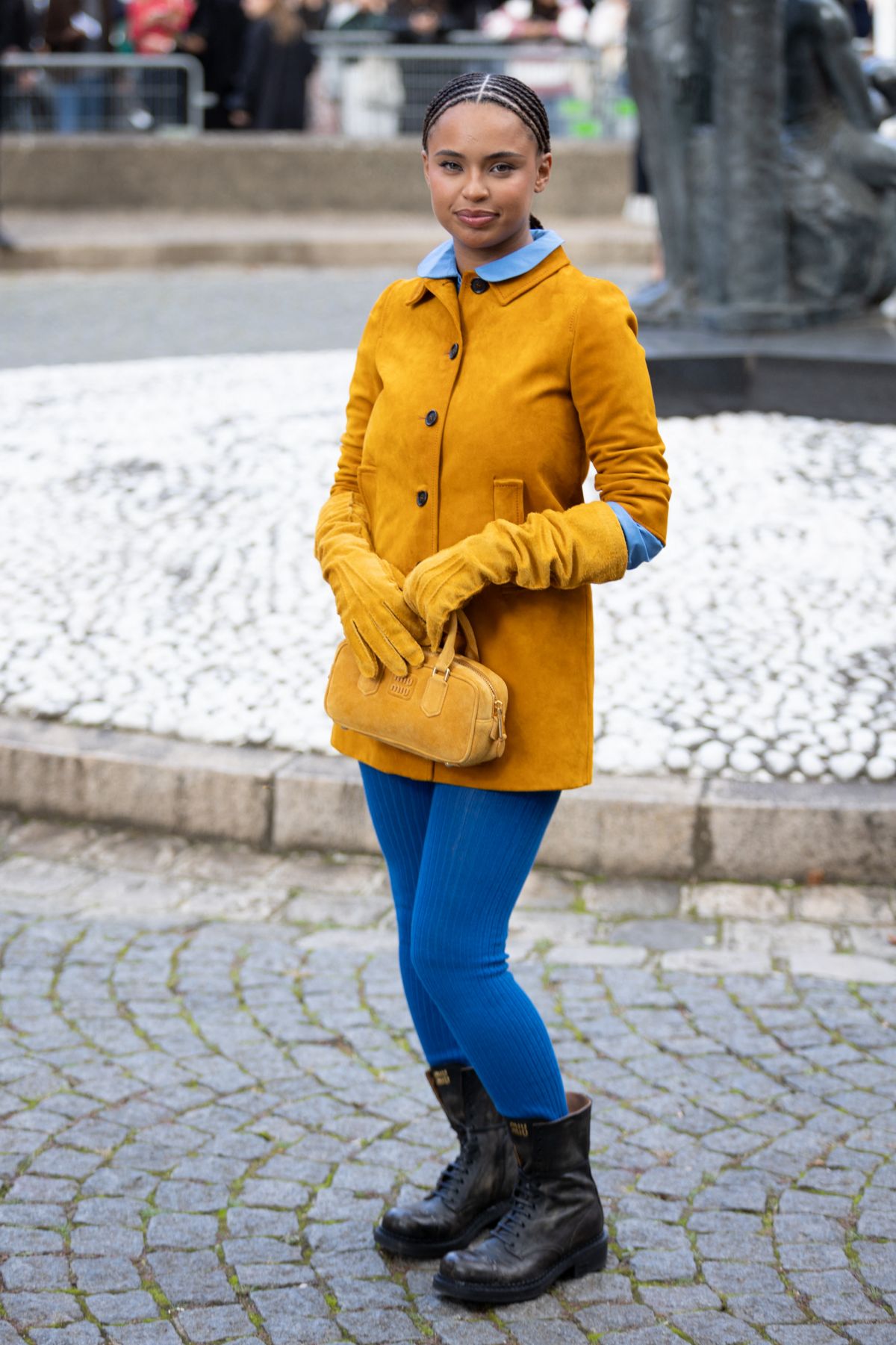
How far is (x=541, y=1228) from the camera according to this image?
293cm

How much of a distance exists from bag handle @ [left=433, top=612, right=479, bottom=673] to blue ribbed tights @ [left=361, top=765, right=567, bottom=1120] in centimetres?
20

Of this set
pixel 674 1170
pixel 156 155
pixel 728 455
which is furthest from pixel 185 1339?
pixel 156 155

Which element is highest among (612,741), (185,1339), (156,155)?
(156,155)

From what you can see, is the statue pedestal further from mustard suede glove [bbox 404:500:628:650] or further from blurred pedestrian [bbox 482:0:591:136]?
blurred pedestrian [bbox 482:0:591:136]

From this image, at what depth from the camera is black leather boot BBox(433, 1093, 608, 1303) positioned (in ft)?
9.45

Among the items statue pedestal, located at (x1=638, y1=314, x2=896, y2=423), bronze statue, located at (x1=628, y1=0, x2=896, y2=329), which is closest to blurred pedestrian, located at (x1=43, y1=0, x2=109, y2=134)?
bronze statue, located at (x1=628, y1=0, x2=896, y2=329)

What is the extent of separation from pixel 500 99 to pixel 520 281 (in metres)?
0.27

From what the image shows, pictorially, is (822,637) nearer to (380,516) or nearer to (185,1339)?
(380,516)

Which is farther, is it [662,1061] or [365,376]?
[662,1061]

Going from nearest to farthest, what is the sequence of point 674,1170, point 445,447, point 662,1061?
point 445,447 < point 674,1170 < point 662,1061

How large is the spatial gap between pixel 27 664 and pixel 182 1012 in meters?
1.98

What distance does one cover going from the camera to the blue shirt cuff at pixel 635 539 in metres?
2.69

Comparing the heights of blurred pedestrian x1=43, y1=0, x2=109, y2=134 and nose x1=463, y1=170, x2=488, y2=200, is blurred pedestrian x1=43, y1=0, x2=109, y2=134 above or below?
above

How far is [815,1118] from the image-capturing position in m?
3.54
